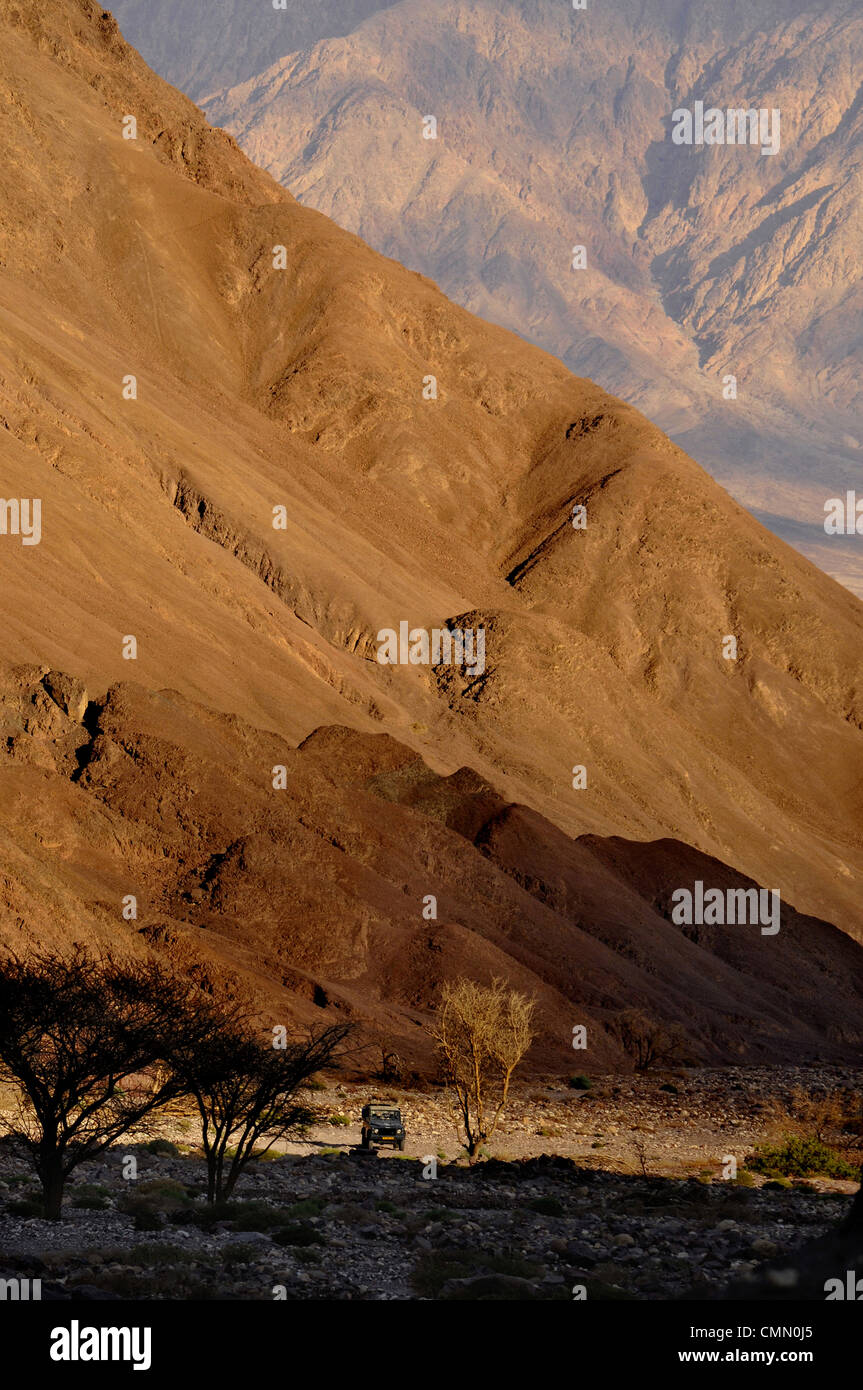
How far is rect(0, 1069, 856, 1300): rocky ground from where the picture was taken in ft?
62.5

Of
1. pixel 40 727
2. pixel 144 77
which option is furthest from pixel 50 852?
pixel 144 77

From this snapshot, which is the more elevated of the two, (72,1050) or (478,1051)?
(72,1050)

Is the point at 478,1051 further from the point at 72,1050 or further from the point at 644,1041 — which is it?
the point at 644,1041

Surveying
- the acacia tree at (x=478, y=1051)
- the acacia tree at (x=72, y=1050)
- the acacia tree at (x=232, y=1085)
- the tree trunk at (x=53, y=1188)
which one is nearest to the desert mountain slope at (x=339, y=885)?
the acacia tree at (x=478, y=1051)

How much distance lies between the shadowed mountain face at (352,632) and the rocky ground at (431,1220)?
1056 cm

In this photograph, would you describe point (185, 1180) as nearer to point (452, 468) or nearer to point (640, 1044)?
point (640, 1044)

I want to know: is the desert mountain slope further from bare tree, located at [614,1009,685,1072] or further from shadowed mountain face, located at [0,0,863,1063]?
bare tree, located at [614,1009,685,1072]

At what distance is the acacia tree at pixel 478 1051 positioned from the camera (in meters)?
36.3

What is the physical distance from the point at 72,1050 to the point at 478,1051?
15.2m

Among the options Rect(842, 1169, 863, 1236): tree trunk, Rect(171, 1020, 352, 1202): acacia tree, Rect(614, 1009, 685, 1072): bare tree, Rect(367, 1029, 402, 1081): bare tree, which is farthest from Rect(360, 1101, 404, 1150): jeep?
Rect(842, 1169, 863, 1236): tree trunk

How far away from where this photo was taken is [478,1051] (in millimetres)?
36688

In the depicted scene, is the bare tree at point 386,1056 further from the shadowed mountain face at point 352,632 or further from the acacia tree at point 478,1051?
the shadowed mountain face at point 352,632

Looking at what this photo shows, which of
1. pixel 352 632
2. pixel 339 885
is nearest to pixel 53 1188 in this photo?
pixel 339 885
